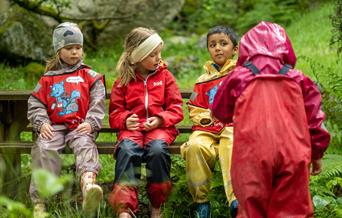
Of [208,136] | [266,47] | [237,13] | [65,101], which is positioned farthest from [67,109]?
[237,13]

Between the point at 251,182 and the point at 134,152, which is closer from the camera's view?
the point at 251,182

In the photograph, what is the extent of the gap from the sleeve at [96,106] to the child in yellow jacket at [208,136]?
0.74m

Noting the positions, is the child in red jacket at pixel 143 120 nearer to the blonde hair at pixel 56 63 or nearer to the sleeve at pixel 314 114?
the blonde hair at pixel 56 63

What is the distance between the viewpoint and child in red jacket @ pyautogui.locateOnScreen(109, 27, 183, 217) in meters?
5.40

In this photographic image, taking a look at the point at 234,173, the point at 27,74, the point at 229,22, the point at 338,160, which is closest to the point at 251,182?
the point at 234,173

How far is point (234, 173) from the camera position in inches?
166

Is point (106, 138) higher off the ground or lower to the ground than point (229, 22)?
lower

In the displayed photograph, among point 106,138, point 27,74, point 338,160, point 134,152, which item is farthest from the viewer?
point 27,74

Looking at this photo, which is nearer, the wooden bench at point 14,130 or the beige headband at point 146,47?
the beige headband at point 146,47

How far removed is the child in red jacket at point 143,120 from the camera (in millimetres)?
5398

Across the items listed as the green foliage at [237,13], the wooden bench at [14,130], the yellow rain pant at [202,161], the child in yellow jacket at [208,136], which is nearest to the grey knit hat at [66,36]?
the wooden bench at [14,130]

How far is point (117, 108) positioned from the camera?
584cm

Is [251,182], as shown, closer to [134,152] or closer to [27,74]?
[134,152]

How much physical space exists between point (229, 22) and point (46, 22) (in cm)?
A: 657
